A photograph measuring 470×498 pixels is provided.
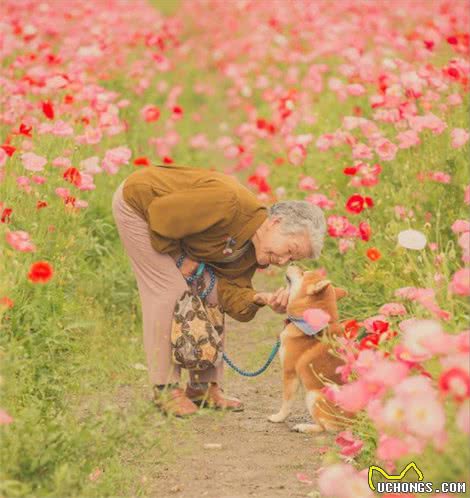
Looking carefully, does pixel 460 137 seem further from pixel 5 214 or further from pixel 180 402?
pixel 5 214

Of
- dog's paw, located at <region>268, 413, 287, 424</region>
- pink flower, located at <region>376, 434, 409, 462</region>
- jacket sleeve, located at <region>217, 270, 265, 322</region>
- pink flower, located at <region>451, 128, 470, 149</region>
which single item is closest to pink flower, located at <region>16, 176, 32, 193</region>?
jacket sleeve, located at <region>217, 270, 265, 322</region>

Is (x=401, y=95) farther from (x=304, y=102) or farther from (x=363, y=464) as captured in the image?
(x=363, y=464)

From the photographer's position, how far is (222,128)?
9844 millimetres

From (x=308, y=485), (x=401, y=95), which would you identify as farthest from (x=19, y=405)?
(x=401, y=95)

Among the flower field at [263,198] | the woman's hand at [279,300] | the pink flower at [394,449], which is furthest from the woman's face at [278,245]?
the pink flower at [394,449]

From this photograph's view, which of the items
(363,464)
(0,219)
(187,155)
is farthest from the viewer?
(187,155)

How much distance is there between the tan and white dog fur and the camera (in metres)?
4.49

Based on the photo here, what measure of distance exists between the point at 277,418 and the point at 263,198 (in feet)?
7.53

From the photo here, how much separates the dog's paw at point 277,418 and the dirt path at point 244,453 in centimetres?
2

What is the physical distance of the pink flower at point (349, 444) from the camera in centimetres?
389

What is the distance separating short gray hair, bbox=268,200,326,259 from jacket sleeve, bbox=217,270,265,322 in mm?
407

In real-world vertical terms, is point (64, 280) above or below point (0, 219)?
below

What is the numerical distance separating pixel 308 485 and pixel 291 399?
0.68m

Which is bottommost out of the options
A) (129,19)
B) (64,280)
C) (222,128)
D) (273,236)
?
(222,128)
